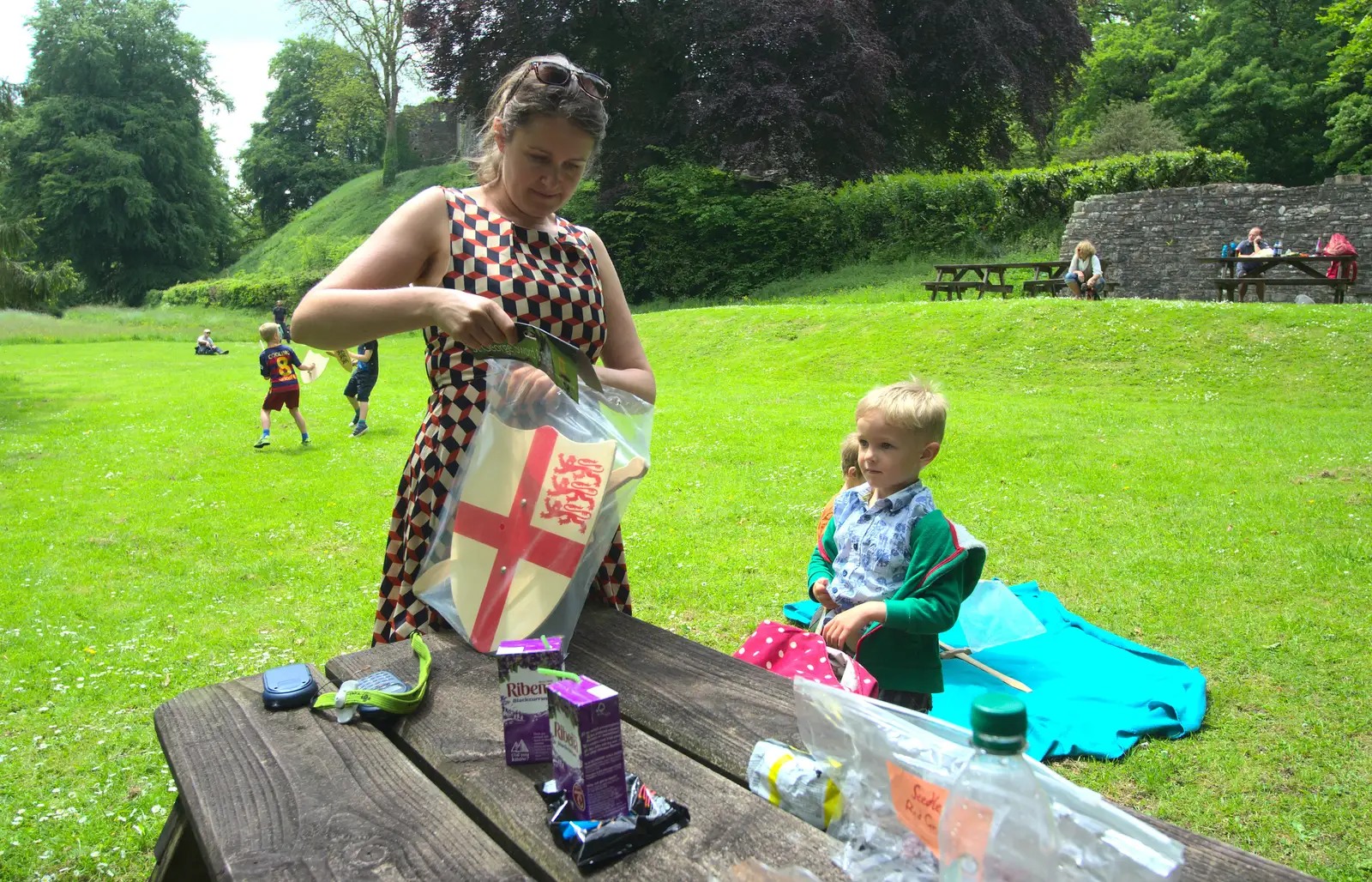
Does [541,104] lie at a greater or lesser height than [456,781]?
greater

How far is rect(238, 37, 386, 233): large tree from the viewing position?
6344 centimetres

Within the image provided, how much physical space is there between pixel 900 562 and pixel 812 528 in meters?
4.21

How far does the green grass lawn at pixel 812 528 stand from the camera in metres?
3.71

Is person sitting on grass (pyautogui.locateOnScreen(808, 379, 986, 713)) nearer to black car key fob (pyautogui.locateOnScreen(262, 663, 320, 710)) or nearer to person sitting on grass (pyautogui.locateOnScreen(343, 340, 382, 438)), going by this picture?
black car key fob (pyautogui.locateOnScreen(262, 663, 320, 710))

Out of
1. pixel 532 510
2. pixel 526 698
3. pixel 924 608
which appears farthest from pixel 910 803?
pixel 924 608

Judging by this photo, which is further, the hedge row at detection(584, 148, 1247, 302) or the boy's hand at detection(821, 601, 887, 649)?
the hedge row at detection(584, 148, 1247, 302)

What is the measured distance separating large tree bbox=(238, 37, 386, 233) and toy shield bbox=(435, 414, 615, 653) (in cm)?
6170

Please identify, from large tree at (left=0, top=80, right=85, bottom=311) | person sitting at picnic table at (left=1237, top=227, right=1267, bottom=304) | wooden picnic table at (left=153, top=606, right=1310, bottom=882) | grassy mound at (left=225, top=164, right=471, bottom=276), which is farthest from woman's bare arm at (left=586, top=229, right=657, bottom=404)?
grassy mound at (left=225, top=164, right=471, bottom=276)

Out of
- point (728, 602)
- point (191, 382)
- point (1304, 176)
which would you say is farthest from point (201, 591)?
point (1304, 176)

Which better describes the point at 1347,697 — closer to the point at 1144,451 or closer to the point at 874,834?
the point at 874,834

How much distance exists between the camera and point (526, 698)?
159 centimetres

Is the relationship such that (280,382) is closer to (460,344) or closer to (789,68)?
(460,344)

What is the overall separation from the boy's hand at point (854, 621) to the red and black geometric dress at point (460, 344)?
3.33 ft

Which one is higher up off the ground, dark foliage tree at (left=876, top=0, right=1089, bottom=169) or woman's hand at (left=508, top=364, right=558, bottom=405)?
dark foliage tree at (left=876, top=0, right=1089, bottom=169)
